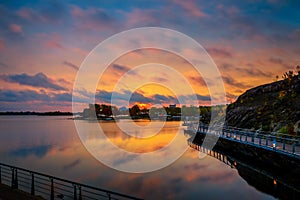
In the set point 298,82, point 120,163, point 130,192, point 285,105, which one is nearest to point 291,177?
point 130,192

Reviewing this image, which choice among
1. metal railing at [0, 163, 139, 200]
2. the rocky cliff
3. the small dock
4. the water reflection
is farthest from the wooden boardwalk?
the rocky cliff

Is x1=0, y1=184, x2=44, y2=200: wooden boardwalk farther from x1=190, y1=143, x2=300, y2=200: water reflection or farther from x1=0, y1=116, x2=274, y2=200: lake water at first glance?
x1=190, y1=143, x2=300, y2=200: water reflection

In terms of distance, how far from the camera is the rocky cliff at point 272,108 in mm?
40812

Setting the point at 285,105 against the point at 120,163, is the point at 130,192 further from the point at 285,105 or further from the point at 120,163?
the point at 285,105

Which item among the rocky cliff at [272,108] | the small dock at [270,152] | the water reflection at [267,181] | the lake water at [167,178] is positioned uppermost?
the rocky cliff at [272,108]

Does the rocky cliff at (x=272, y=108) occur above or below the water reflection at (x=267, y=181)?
above

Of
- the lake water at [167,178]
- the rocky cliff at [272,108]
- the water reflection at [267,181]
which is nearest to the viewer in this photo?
the water reflection at [267,181]

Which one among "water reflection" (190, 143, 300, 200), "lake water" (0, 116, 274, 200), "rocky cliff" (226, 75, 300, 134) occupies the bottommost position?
"lake water" (0, 116, 274, 200)

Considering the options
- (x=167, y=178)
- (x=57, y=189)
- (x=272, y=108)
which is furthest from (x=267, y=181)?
(x=272, y=108)

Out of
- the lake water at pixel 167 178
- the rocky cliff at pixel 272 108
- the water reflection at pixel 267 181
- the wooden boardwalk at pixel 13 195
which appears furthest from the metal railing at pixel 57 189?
the rocky cliff at pixel 272 108

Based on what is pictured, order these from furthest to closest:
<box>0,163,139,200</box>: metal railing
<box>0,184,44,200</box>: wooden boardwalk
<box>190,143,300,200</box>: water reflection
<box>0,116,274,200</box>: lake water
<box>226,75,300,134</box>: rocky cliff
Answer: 1. <box>226,75,300,134</box>: rocky cliff
2. <box>0,116,274,200</box>: lake water
3. <box>190,143,300,200</box>: water reflection
4. <box>0,184,44,200</box>: wooden boardwalk
5. <box>0,163,139,200</box>: metal railing

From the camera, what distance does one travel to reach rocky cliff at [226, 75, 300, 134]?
4081 centimetres

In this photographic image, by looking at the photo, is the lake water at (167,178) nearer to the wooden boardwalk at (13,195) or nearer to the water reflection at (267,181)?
the water reflection at (267,181)

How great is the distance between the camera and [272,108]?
51062mm
